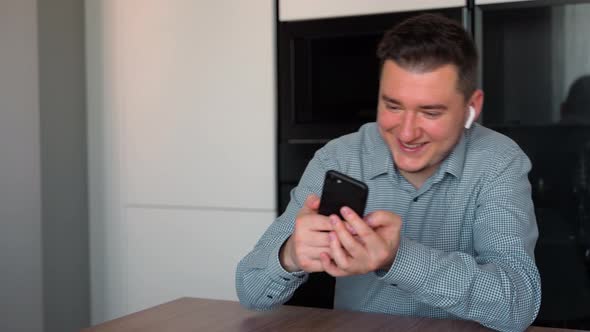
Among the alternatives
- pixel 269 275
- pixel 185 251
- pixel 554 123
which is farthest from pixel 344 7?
pixel 269 275

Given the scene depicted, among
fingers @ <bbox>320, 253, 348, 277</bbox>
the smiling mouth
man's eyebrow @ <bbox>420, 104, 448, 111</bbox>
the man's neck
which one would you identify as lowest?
fingers @ <bbox>320, 253, 348, 277</bbox>

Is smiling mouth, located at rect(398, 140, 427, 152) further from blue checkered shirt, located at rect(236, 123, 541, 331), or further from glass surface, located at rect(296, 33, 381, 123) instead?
glass surface, located at rect(296, 33, 381, 123)

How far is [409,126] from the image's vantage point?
119cm

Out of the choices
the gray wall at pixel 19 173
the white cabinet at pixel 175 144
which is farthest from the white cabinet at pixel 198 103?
the gray wall at pixel 19 173

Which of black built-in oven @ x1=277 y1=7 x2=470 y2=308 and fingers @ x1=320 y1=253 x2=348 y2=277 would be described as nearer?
fingers @ x1=320 y1=253 x2=348 y2=277

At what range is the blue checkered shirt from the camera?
105 centimetres

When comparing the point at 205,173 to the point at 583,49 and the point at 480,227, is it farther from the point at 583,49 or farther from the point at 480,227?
the point at 480,227

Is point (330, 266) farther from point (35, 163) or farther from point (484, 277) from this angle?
point (35, 163)

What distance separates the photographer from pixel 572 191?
2.05m

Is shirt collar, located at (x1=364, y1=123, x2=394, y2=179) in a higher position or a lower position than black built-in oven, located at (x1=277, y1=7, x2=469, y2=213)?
lower

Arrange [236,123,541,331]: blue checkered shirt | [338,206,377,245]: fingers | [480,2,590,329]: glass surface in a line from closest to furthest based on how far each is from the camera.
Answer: [338,206,377,245]: fingers, [236,123,541,331]: blue checkered shirt, [480,2,590,329]: glass surface

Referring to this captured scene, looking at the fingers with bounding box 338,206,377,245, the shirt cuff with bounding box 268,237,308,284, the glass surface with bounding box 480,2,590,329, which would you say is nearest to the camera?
the fingers with bounding box 338,206,377,245

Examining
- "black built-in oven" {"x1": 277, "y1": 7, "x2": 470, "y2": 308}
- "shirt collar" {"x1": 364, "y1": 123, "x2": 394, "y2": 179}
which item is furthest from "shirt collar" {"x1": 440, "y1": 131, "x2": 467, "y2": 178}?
"black built-in oven" {"x1": 277, "y1": 7, "x2": 470, "y2": 308}

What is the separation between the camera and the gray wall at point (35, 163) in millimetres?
2371
